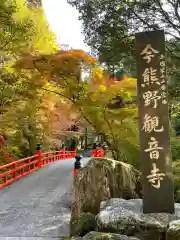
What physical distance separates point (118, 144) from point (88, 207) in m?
4.40

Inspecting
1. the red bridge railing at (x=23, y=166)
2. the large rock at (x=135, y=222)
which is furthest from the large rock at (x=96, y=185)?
the red bridge railing at (x=23, y=166)

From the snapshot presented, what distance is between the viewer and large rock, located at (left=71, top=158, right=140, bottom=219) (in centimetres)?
578

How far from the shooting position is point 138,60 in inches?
211

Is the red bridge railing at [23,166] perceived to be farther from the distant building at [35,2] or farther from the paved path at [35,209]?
the distant building at [35,2]

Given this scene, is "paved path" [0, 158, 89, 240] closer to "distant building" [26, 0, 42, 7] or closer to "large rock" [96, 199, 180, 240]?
"large rock" [96, 199, 180, 240]

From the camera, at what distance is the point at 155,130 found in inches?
200

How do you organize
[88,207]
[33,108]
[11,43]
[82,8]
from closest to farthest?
1. [88,207]
2. [82,8]
3. [11,43]
4. [33,108]

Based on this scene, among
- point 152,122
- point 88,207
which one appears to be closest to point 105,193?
point 88,207

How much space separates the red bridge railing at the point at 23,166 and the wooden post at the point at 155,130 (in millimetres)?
5791

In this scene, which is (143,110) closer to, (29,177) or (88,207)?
(88,207)

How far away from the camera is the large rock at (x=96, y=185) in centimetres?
578

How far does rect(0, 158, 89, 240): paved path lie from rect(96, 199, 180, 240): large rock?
1162 millimetres

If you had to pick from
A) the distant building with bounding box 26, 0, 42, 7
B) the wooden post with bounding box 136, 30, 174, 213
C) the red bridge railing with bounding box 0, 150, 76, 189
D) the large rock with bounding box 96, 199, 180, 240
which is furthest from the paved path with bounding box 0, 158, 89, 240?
the distant building with bounding box 26, 0, 42, 7

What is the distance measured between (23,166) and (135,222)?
7.66 metres
